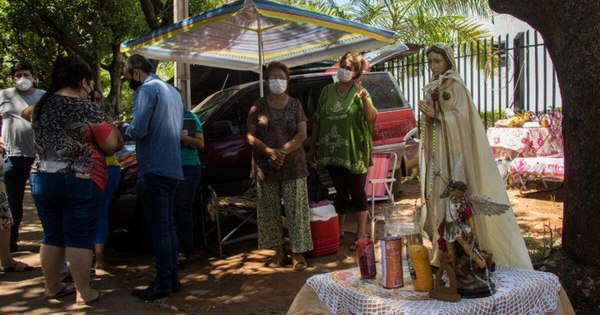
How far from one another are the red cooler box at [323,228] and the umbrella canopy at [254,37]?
1.73m

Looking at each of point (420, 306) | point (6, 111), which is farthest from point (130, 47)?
point (420, 306)

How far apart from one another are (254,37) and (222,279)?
2905 mm

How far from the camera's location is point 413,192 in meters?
9.03

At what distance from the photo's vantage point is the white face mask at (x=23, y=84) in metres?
5.80

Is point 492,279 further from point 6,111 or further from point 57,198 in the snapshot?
point 6,111

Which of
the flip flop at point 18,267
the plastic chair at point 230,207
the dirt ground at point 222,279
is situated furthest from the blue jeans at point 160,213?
the flip flop at point 18,267

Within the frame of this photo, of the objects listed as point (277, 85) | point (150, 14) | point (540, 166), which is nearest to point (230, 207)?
→ point (277, 85)

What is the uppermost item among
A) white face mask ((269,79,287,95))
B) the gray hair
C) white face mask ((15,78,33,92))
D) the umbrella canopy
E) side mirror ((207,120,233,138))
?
the umbrella canopy

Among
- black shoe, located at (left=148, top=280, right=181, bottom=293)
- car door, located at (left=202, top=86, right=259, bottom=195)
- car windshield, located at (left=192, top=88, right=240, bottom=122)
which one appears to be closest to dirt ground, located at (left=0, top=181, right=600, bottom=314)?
black shoe, located at (left=148, top=280, right=181, bottom=293)

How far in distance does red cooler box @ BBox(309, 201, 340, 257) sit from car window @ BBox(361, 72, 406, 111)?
8.49 feet

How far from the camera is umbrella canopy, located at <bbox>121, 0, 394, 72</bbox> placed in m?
5.36

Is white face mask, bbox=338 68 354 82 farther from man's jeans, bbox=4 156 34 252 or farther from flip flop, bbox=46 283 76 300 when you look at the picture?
man's jeans, bbox=4 156 34 252

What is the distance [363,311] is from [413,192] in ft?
21.5

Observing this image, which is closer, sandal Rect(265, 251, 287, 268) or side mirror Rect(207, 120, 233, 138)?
sandal Rect(265, 251, 287, 268)
